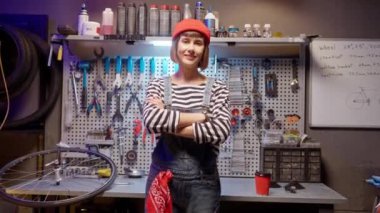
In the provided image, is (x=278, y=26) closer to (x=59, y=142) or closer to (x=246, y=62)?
(x=246, y=62)

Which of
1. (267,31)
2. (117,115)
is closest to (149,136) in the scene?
(117,115)

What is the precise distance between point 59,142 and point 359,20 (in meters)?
1.92

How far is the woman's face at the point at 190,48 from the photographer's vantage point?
1491 mm

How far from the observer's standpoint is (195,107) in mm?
1483

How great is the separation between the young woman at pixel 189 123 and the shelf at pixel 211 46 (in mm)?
400

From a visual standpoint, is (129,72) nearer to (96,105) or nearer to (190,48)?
(96,105)

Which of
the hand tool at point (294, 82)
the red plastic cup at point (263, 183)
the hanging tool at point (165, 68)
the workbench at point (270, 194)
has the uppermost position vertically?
the hanging tool at point (165, 68)

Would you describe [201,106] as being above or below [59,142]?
above

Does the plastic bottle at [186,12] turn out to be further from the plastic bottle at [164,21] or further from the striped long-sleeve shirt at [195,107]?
the striped long-sleeve shirt at [195,107]

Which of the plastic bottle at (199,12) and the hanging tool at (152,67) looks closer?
the plastic bottle at (199,12)

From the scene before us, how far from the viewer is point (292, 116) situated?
82.7 inches

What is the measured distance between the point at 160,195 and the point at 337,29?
1472 millimetres

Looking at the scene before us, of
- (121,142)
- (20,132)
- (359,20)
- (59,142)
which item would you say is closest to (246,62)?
(359,20)

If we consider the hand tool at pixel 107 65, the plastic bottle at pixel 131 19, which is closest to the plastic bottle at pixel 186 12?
the plastic bottle at pixel 131 19
